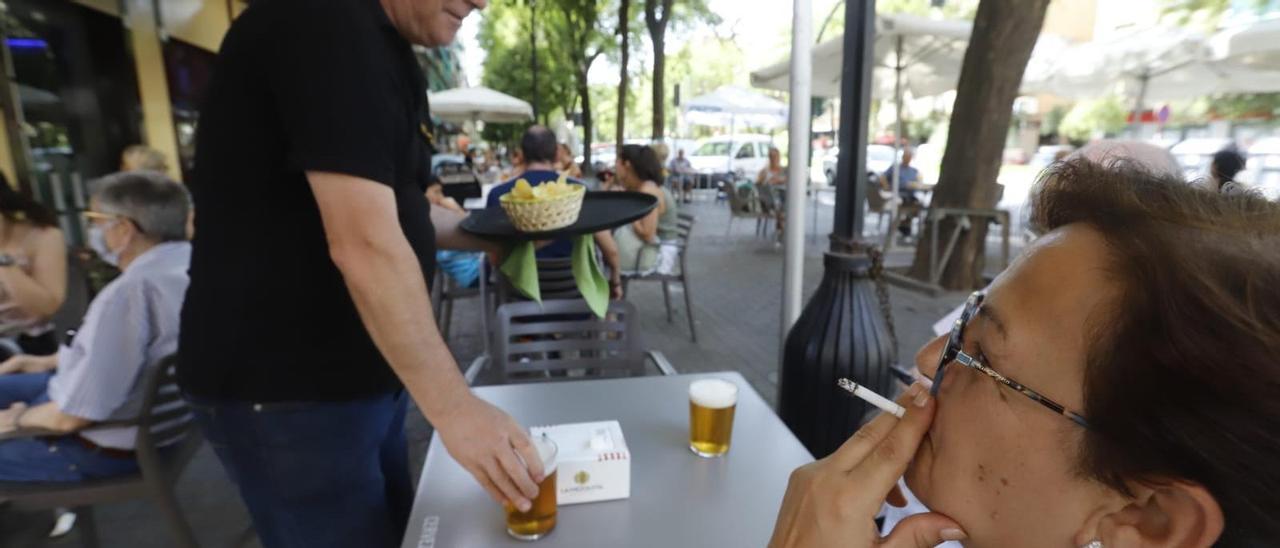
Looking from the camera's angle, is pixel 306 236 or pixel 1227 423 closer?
pixel 1227 423

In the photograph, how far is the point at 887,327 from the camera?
2.46 meters

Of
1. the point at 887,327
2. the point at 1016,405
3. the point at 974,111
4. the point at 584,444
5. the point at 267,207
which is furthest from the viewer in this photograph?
the point at 974,111

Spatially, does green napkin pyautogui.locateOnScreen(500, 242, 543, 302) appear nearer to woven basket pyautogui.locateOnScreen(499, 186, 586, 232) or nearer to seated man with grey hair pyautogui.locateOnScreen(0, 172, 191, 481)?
woven basket pyautogui.locateOnScreen(499, 186, 586, 232)

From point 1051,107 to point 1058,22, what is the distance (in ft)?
15.2

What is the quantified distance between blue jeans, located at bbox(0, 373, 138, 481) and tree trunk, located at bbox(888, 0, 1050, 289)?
22.6ft

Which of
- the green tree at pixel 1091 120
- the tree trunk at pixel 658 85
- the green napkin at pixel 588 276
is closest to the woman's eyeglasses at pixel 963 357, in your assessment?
the green napkin at pixel 588 276

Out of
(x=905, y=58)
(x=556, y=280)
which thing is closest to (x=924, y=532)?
(x=556, y=280)

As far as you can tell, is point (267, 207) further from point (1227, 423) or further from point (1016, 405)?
point (1227, 423)

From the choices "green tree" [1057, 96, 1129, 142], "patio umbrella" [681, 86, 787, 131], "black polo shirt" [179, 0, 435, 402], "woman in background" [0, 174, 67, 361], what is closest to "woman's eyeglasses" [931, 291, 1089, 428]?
"black polo shirt" [179, 0, 435, 402]

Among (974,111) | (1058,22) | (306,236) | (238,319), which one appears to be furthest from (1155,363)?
(1058,22)

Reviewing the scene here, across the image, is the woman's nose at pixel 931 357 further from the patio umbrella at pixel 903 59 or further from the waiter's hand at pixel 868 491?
the patio umbrella at pixel 903 59

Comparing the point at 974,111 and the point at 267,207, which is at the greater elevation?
the point at 974,111

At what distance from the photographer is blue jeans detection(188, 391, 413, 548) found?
1.37 m

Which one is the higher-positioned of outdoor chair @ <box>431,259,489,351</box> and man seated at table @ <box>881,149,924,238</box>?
man seated at table @ <box>881,149,924,238</box>
